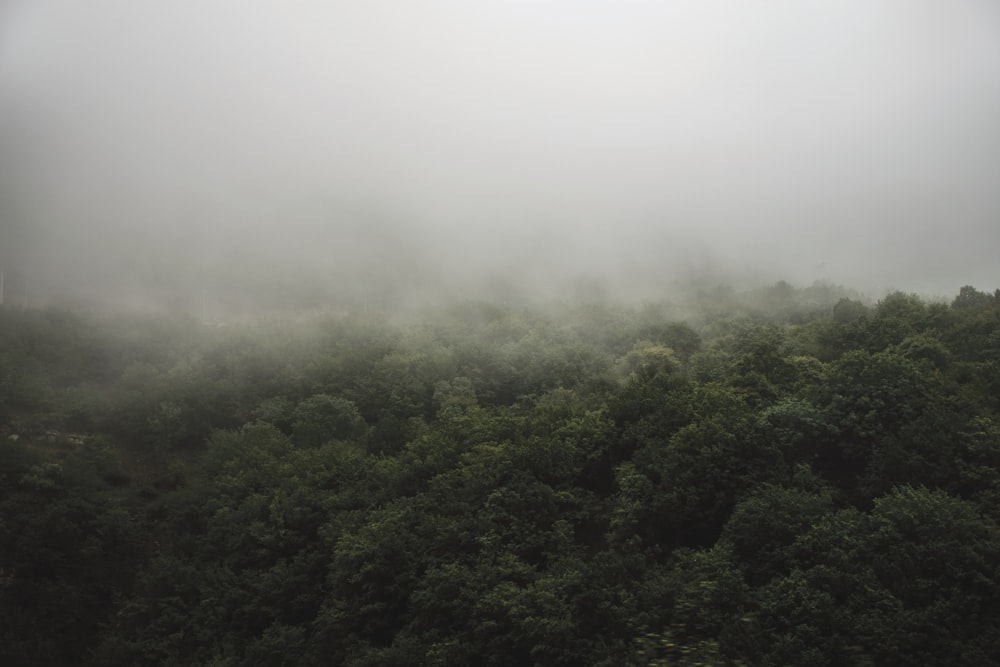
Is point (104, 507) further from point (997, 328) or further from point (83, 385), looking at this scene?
point (997, 328)

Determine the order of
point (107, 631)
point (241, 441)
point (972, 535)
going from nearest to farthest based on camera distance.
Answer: point (972, 535) < point (107, 631) < point (241, 441)

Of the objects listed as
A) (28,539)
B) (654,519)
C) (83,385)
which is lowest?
(654,519)

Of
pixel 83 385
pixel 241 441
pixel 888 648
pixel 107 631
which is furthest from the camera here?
pixel 83 385

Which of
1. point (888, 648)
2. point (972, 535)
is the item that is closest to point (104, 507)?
point (888, 648)

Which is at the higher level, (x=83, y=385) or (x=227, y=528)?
(x=83, y=385)

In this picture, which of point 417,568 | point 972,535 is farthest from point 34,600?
point 972,535

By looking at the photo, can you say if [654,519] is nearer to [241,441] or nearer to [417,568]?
[417,568]

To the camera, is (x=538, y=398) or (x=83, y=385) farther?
(x=83, y=385)
